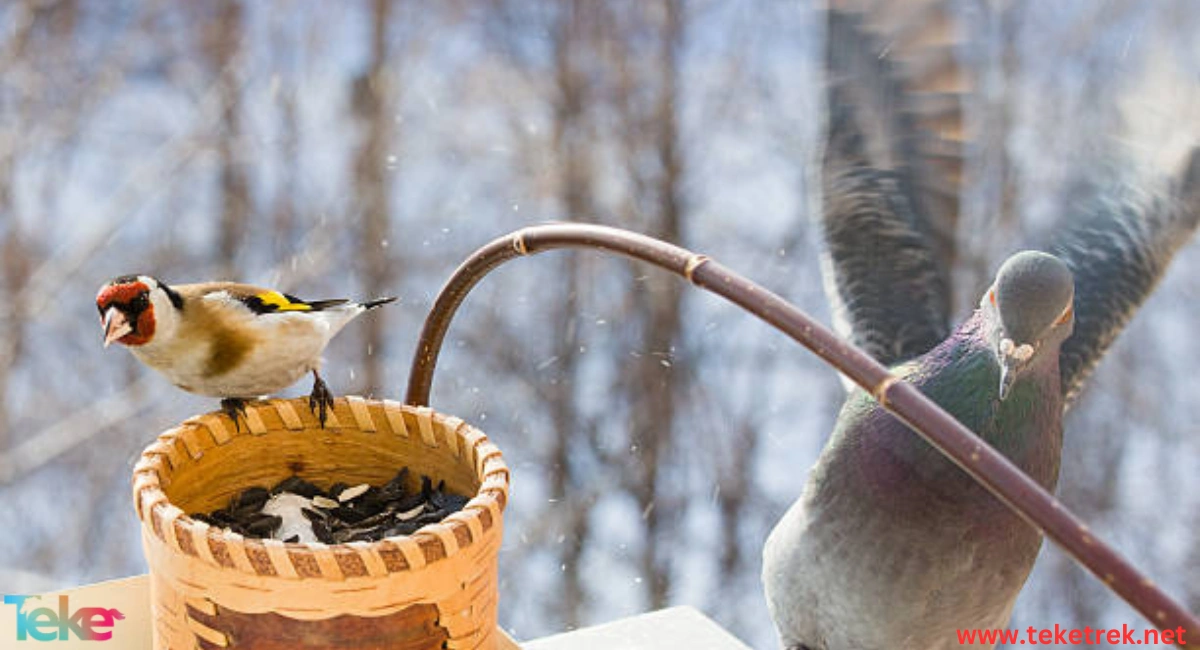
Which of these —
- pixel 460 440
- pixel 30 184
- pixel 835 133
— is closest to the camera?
pixel 460 440

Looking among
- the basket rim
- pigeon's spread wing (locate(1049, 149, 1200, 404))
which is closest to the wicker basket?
the basket rim

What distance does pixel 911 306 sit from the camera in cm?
120

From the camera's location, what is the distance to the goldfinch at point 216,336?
3.43ft

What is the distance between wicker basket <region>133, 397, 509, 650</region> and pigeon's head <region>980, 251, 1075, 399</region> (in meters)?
0.37

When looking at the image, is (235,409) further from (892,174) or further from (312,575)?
(892,174)

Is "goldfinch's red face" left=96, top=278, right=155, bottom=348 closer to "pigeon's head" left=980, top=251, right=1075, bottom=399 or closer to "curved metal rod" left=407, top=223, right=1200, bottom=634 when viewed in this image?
"curved metal rod" left=407, top=223, right=1200, bottom=634

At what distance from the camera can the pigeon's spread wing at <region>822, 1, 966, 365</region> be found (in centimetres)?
110

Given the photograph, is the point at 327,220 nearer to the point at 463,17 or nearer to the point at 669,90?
the point at 463,17

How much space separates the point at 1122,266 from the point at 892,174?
22 cm

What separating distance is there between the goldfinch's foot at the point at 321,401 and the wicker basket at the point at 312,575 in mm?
86

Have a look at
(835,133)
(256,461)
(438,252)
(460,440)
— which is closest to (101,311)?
(256,461)

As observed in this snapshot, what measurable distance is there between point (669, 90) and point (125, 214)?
1.38 m

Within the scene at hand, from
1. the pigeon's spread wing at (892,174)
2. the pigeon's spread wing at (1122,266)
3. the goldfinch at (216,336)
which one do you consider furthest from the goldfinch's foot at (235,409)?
the pigeon's spread wing at (1122,266)

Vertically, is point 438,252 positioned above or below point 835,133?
below
